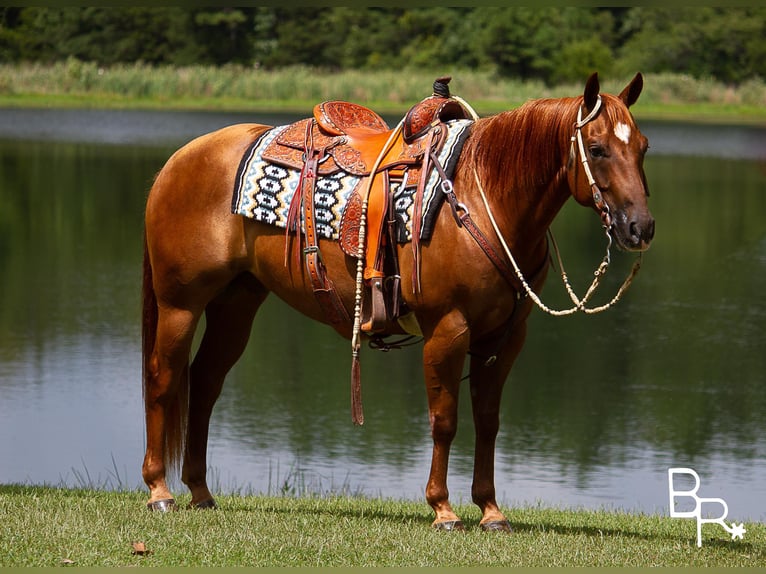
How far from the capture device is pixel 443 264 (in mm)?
6168

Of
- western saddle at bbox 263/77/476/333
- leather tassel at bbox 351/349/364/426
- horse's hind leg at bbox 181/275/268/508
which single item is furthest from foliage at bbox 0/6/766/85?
leather tassel at bbox 351/349/364/426

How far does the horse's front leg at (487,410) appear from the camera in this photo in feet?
21.1

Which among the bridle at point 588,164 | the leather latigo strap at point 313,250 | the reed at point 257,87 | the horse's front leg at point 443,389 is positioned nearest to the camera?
the bridle at point 588,164

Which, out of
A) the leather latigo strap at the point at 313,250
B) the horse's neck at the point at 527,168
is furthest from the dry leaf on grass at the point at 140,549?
the horse's neck at the point at 527,168

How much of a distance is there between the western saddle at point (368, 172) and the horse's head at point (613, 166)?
2.35 ft

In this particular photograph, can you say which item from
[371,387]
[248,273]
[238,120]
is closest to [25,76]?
[238,120]

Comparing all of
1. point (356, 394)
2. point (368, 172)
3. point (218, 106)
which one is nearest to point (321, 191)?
point (368, 172)

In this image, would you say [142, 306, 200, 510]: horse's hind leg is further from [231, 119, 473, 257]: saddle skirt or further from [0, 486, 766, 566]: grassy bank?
[231, 119, 473, 257]: saddle skirt

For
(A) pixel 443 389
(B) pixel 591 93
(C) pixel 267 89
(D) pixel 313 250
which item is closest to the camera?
(B) pixel 591 93

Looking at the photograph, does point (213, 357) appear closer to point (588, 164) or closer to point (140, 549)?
point (140, 549)

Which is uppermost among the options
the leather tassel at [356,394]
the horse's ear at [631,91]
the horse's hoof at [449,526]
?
the horse's ear at [631,91]

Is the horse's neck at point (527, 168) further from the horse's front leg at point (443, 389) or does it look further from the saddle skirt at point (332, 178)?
the horse's front leg at point (443, 389)

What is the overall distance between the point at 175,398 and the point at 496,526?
1781 millimetres

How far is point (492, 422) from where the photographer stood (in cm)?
649
